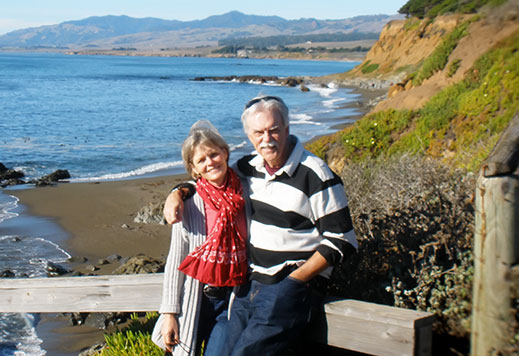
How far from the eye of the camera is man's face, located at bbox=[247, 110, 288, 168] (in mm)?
3191

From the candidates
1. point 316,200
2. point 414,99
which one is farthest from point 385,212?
point 414,99

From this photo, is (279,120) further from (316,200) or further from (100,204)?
(100,204)

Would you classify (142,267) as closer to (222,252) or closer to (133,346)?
(133,346)

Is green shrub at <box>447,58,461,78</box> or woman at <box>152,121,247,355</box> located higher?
green shrub at <box>447,58,461,78</box>

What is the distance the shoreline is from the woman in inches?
108

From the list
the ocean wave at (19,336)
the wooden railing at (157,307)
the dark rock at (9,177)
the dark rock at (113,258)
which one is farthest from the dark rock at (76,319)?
the dark rock at (9,177)

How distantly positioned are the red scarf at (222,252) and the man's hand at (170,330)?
29 centimetres

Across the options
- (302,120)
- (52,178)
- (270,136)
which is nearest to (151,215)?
(52,178)

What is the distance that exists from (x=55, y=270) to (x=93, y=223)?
115 inches

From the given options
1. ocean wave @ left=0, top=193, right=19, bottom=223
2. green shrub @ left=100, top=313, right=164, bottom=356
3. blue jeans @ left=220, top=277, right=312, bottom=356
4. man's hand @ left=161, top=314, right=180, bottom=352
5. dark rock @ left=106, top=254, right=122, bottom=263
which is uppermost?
blue jeans @ left=220, top=277, right=312, bottom=356


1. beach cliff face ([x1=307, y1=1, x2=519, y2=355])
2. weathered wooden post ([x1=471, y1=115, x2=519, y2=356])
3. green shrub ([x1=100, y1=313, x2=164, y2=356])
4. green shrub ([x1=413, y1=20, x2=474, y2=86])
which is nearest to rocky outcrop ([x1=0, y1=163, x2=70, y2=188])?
beach cliff face ([x1=307, y1=1, x2=519, y2=355])

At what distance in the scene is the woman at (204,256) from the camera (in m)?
3.28

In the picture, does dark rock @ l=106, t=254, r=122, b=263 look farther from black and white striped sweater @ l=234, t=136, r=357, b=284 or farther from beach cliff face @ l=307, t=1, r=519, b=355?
black and white striped sweater @ l=234, t=136, r=357, b=284

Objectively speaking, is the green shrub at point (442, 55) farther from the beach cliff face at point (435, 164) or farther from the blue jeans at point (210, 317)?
the blue jeans at point (210, 317)
